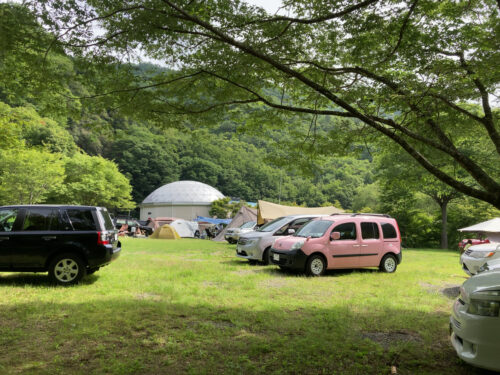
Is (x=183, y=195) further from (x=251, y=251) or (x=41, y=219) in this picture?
(x=41, y=219)

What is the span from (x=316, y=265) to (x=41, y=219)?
22.5ft

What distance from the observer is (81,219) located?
305 inches

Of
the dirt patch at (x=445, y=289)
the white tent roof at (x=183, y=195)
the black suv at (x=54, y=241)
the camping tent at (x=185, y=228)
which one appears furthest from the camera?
the white tent roof at (x=183, y=195)

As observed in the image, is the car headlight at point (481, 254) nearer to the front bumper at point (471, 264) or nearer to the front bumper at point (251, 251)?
the front bumper at point (471, 264)

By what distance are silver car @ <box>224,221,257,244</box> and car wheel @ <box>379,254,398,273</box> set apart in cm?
1322

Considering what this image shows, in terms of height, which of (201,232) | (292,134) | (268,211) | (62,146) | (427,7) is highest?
(62,146)

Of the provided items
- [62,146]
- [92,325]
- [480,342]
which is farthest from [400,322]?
[62,146]

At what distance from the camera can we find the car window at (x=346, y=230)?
1027cm

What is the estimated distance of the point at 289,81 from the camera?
693 cm

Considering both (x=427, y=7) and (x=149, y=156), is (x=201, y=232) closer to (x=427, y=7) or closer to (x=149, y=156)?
(x=427, y=7)

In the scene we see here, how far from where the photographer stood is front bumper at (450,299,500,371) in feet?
10.1

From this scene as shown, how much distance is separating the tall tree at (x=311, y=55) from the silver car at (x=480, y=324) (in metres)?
1.53

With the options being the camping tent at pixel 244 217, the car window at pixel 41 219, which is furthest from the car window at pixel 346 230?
the camping tent at pixel 244 217

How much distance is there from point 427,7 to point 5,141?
47.7 feet
